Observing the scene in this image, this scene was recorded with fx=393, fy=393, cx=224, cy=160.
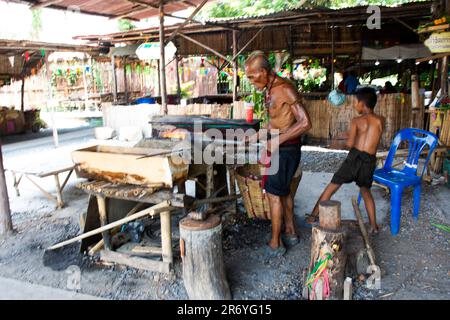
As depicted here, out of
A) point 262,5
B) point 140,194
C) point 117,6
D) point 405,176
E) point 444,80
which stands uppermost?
point 262,5

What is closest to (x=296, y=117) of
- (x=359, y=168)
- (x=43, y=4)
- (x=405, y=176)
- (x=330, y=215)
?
(x=359, y=168)

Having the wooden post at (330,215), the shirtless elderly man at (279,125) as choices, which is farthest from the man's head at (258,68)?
the wooden post at (330,215)

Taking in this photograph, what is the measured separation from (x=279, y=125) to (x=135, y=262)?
1.89 metres

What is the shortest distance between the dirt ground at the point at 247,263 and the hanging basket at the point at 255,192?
12 cm

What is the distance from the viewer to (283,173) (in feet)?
12.7

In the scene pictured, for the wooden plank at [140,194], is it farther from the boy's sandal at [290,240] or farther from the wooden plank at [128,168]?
the boy's sandal at [290,240]

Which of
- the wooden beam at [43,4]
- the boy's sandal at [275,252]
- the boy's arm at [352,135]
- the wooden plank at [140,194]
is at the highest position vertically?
the wooden beam at [43,4]

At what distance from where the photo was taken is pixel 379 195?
560 cm

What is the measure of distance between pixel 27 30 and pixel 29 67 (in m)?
13.2

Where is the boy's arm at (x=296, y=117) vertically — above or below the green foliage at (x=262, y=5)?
below

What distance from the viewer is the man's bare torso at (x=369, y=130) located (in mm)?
4043

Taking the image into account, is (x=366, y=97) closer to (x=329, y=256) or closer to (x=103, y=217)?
(x=329, y=256)

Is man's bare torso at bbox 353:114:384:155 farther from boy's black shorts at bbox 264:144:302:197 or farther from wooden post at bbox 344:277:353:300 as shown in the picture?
wooden post at bbox 344:277:353:300
